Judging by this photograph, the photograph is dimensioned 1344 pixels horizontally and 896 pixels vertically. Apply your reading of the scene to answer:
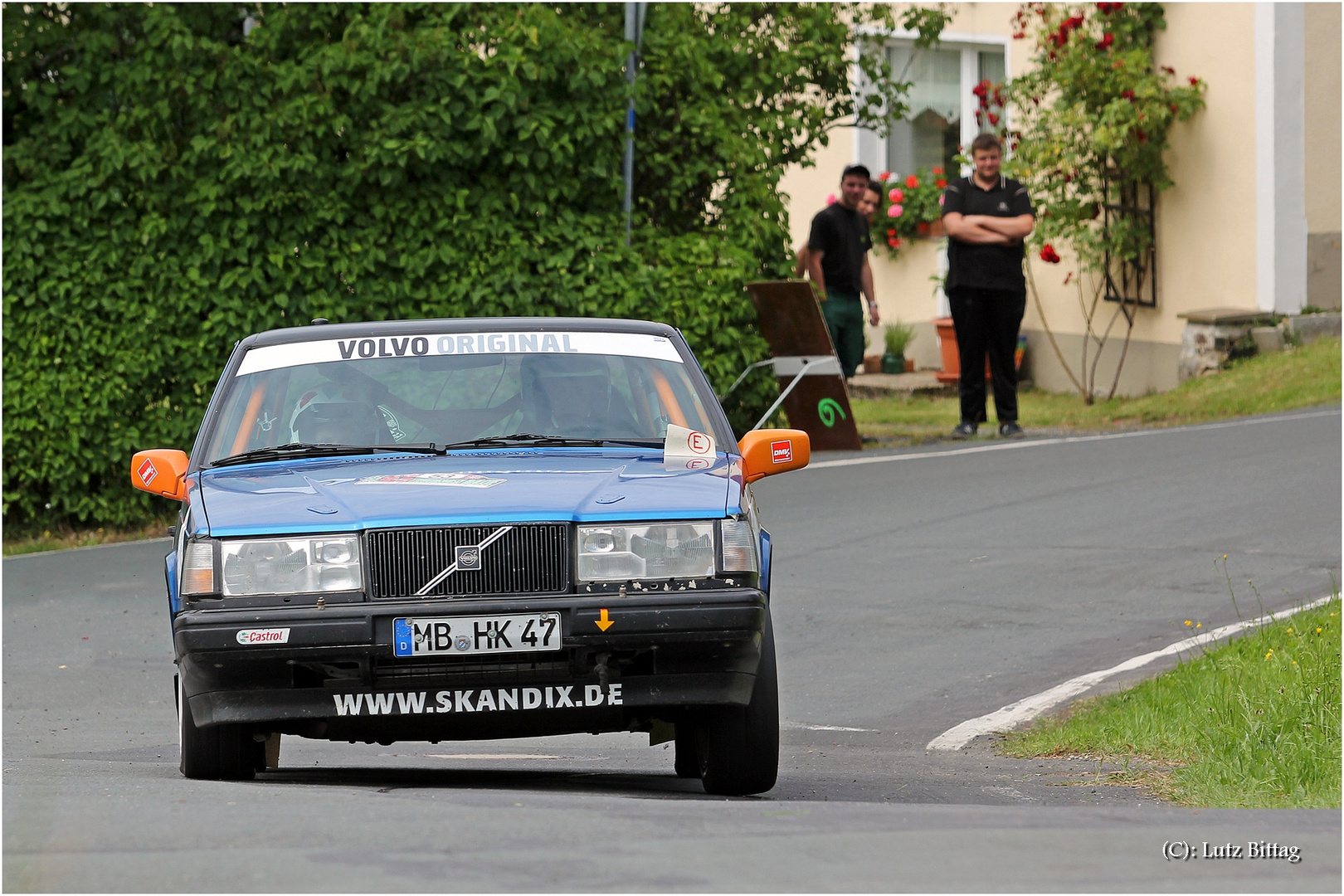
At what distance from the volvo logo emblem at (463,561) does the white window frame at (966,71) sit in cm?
1641

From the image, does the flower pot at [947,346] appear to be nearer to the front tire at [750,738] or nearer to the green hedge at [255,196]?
the green hedge at [255,196]

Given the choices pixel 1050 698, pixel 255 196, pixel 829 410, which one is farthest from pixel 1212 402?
pixel 1050 698

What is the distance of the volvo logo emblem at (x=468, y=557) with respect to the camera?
4.90m

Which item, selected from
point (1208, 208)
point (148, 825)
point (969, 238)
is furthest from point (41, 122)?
point (1208, 208)

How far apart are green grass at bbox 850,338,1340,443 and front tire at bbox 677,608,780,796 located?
31.0 feet

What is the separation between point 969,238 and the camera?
45.2ft

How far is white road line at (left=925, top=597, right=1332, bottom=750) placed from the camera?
6.76 meters

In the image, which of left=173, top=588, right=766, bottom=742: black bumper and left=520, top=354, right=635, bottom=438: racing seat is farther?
left=520, top=354, right=635, bottom=438: racing seat

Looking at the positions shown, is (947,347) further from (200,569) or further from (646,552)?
(200,569)

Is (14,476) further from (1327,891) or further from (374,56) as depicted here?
(1327,891)

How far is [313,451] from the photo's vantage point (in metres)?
5.71

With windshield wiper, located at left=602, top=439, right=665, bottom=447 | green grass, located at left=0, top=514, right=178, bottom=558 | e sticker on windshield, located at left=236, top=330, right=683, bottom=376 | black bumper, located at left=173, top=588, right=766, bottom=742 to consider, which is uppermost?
e sticker on windshield, located at left=236, top=330, right=683, bottom=376

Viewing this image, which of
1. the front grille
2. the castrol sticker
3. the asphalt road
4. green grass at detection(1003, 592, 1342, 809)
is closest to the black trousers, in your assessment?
the asphalt road

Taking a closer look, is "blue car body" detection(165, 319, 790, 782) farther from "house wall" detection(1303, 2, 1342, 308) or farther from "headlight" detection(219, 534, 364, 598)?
"house wall" detection(1303, 2, 1342, 308)
